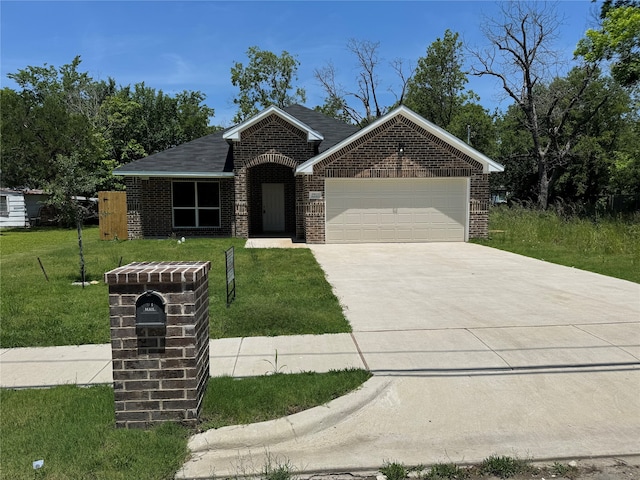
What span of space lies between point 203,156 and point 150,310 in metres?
17.6

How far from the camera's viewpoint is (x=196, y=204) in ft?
64.5

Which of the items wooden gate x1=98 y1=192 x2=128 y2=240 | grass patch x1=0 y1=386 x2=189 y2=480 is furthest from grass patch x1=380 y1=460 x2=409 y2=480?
wooden gate x1=98 y1=192 x2=128 y2=240

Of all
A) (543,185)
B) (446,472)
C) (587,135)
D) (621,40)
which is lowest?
(446,472)

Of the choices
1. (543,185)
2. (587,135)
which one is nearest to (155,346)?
(543,185)

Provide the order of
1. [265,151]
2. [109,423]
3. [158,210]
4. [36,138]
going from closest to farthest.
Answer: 1. [109,423]
2. [265,151]
3. [158,210]
4. [36,138]

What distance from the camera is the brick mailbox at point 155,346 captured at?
12.0 ft

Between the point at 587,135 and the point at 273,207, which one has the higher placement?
the point at 587,135

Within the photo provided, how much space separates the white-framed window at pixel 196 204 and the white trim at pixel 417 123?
4832 millimetres

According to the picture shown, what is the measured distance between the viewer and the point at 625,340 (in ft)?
18.9

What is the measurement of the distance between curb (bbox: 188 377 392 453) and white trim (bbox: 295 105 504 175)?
43.0 ft

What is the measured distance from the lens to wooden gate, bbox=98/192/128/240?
61.8 ft

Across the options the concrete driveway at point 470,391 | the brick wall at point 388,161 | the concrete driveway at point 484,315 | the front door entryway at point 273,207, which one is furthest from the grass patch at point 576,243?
the front door entryway at point 273,207

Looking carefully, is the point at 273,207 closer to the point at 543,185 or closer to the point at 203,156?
the point at 203,156

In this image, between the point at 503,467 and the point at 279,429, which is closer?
the point at 503,467
